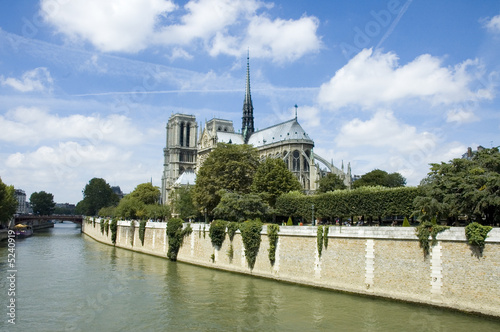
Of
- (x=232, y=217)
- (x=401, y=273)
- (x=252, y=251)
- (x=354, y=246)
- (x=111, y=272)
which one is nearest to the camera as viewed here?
(x=401, y=273)

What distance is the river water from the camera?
18.4 m

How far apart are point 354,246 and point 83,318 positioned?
13249 millimetres

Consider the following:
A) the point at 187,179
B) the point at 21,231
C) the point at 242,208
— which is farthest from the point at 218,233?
the point at 187,179

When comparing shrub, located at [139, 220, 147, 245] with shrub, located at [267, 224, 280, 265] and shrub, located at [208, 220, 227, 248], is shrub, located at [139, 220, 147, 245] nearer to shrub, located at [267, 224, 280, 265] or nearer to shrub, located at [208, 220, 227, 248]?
shrub, located at [208, 220, 227, 248]

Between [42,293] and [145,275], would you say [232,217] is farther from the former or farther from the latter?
[42,293]

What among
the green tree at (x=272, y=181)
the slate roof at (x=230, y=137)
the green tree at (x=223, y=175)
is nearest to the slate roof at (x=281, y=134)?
the slate roof at (x=230, y=137)

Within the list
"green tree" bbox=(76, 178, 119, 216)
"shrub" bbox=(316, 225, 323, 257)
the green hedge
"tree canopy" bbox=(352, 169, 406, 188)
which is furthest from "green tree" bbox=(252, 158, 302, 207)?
"green tree" bbox=(76, 178, 119, 216)

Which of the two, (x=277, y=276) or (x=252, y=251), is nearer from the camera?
(x=277, y=276)

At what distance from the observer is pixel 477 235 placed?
1923 cm

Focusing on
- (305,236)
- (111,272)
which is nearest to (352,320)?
(305,236)

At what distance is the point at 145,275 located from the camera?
102 ft

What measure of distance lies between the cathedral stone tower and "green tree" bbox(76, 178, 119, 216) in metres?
13.6

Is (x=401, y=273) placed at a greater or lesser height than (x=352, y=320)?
greater

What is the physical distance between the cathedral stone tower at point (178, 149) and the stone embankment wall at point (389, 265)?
8831 centimetres
